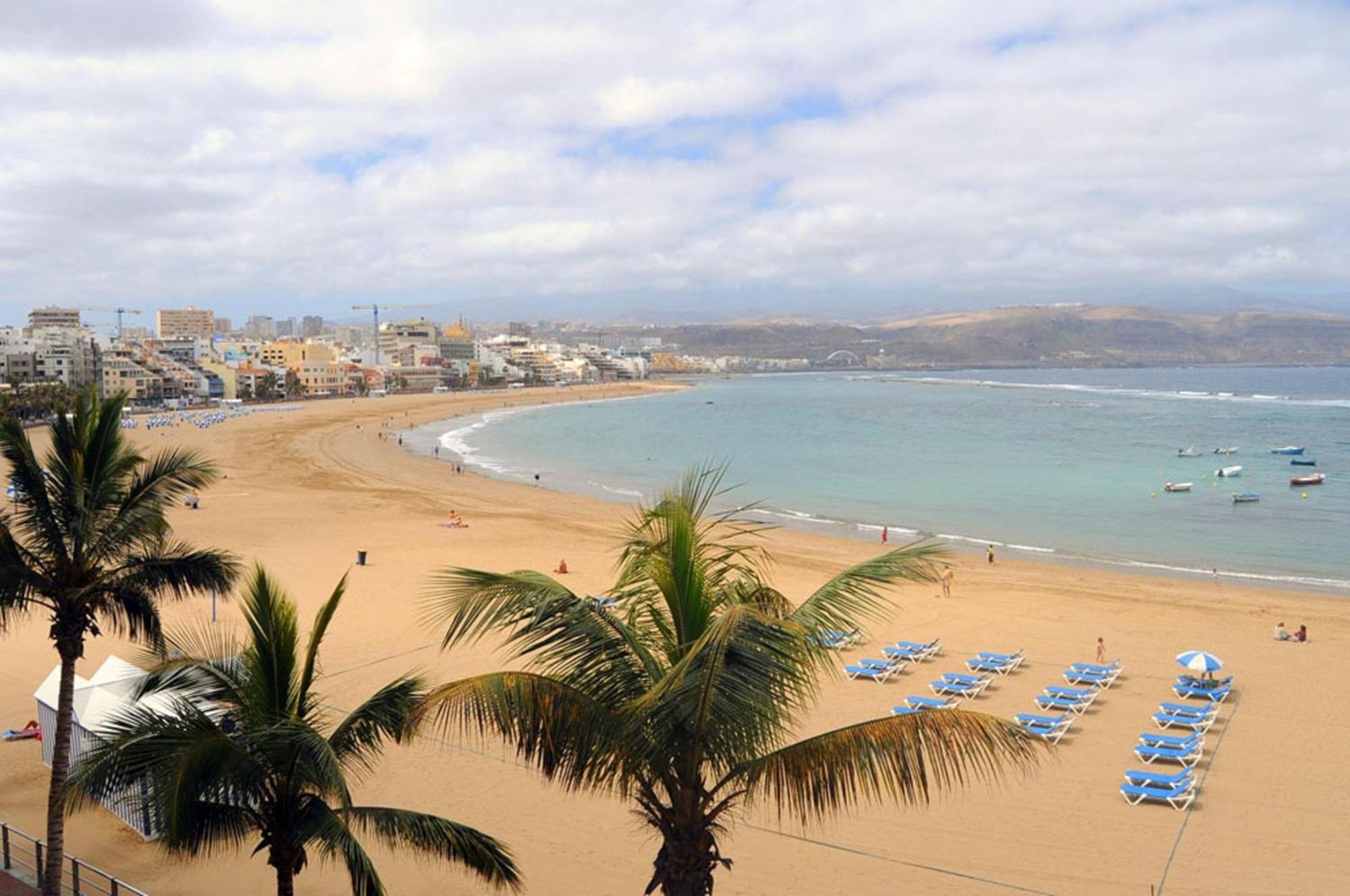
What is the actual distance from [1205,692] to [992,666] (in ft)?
10.2

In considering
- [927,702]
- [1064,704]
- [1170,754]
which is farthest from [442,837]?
[1064,704]

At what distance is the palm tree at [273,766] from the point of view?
556 cm

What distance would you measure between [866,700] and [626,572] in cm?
1080

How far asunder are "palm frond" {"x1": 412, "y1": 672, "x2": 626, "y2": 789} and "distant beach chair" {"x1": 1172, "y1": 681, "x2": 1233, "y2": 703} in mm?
13596

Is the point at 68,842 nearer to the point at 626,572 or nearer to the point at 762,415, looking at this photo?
the point at 626,572

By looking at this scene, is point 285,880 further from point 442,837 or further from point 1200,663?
point 1200,663

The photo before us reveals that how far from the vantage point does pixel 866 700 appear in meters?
15.8

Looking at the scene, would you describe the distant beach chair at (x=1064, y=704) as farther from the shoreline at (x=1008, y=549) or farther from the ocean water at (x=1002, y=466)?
the ocean water at (x=1002, y=466)

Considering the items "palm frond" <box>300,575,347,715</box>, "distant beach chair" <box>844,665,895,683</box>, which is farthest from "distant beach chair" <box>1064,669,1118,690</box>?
"palm frond" <box>300,575,347,715</box>

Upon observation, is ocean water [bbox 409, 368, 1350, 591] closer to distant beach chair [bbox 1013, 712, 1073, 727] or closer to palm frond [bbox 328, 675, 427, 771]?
distant beach chair [bbox 1013, 712, 1073, 727]

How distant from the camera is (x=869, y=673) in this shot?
661 inches

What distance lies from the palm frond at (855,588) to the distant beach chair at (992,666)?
1232 cm

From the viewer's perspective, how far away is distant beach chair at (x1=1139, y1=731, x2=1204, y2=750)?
1352 centimetres

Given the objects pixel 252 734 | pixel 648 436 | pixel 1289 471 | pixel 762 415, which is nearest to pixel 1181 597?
pixel 252 734
